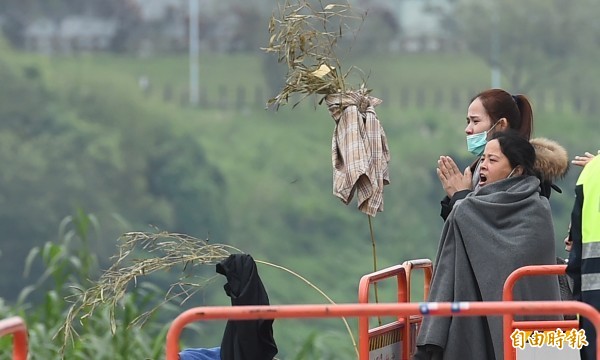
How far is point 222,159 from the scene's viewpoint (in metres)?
33.3

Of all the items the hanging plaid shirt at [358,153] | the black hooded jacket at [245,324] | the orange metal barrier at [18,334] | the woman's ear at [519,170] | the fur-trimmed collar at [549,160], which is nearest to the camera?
the orange metal barrier at [18,334]

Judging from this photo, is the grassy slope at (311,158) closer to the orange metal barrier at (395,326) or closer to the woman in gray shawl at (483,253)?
the orange metal barrier at (395,326)

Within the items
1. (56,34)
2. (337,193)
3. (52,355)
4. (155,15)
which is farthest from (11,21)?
(337,193)

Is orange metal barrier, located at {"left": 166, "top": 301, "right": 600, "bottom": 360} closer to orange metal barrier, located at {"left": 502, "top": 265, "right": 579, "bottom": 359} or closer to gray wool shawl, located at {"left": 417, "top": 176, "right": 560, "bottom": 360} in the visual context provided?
orange metal barrier, located at {"left": 502, "top": 265, "right": 579, "bottom": 359}

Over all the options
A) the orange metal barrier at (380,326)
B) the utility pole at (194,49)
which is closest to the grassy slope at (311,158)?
the utility pole at (194,49)

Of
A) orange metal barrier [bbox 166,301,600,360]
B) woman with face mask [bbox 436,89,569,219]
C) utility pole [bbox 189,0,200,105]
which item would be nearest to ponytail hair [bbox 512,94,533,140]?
woman with face mask [bbox 436,89,569,219]

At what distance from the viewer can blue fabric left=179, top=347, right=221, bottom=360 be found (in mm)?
4432

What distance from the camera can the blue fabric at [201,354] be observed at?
443cm

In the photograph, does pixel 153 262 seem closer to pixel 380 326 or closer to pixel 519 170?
pixel 380 326

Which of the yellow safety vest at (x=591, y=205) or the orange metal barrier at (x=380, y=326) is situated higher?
the yellow safety vest at (x=591, y=205)

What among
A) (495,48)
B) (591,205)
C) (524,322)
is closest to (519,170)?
(524,322)

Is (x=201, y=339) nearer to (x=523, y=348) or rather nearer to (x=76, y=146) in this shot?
(x=76, y=146)

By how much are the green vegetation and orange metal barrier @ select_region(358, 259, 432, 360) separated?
24.3 meters

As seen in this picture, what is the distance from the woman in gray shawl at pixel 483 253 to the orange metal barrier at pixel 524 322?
0.11m
